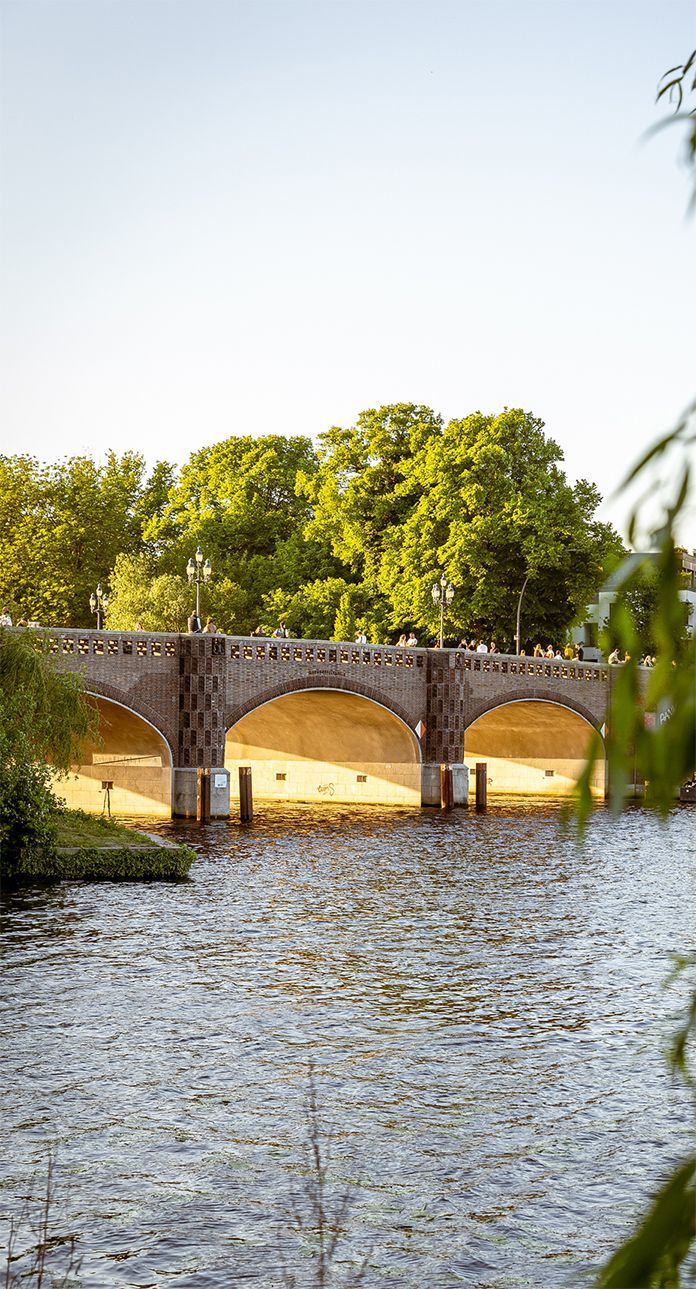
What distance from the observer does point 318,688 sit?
156ft

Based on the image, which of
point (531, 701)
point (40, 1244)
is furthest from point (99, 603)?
point (40, 1244)

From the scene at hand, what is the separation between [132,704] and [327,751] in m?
11.9

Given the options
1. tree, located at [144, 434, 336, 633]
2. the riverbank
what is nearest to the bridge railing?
the riverbank

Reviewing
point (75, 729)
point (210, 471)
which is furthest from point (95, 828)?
point (210, 471)

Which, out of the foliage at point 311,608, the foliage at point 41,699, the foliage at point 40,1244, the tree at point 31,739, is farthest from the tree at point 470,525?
the foliage at point 40,1244

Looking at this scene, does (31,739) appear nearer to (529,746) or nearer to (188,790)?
(188,790)

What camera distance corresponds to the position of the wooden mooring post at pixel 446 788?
164 feet

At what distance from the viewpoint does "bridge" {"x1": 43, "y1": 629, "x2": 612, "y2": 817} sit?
4312 centimetres

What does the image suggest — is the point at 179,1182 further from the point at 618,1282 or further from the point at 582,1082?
the point at 618,1282

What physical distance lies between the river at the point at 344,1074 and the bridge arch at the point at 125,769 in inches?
537

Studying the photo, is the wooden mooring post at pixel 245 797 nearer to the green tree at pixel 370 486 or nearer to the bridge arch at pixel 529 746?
the bridge arch at pixel 529 746

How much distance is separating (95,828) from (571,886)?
32.6ft

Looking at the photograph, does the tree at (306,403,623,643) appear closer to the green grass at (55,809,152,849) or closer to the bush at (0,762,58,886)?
the green grass at (55,809,152,849)

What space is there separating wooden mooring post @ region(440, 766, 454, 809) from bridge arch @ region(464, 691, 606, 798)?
7947 mm
